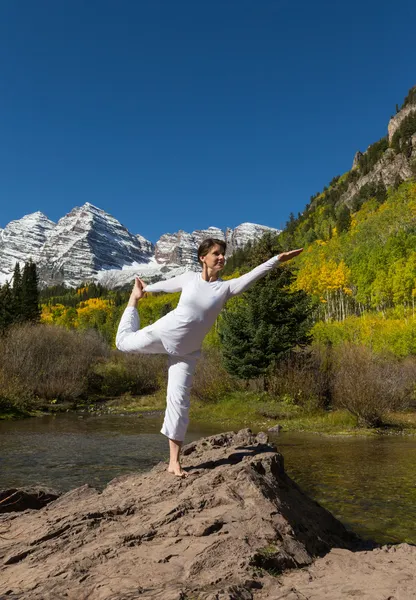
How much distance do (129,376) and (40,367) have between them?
33.9 feet

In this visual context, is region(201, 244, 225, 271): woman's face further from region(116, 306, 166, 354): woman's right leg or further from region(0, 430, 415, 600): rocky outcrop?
region(0, 430, 415, 600): rocky outcrop

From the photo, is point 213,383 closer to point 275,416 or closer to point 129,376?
point 275,416

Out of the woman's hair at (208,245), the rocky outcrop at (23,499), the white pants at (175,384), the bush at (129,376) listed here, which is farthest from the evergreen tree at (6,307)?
the woman's hair at (208,245)

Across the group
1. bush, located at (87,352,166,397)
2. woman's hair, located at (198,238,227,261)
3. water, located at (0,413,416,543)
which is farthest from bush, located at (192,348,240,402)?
woman's hair, located at (198,238,227,261)

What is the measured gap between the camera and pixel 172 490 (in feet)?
15.1

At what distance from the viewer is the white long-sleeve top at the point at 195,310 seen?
15.5 ft

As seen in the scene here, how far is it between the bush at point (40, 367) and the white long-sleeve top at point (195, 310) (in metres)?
25.0

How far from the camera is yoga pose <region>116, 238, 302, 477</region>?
4.73m

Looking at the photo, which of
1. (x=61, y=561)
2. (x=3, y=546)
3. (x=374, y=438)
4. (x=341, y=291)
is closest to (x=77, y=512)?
(x=3, y=546)

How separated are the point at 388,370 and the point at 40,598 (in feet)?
68.6

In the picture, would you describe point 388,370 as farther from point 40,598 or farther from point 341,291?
point 341,291

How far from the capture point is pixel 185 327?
4723 millimetres

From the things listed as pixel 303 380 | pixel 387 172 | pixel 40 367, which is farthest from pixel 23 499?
pixel 387 172

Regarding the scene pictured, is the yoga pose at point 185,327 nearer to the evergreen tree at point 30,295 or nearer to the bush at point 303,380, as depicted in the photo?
the bush at point 303,380
